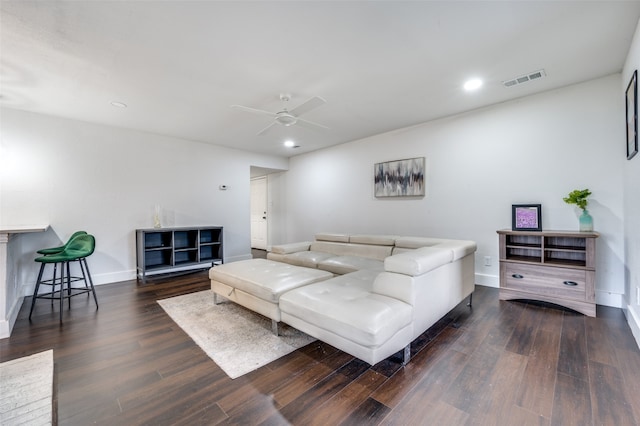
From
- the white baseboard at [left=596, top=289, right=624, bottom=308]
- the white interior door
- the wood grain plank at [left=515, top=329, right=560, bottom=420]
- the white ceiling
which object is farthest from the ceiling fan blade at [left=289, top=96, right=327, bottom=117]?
the white interior door

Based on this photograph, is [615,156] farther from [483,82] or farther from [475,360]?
[475,360]

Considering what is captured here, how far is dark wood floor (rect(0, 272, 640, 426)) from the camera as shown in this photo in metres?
1.46

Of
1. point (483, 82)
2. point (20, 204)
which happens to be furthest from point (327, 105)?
point (20, 204)

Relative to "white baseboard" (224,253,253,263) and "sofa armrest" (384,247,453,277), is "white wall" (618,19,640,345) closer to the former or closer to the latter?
"sofa armrest" (384,247,453,277)

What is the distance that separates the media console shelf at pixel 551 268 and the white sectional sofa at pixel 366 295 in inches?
24.2

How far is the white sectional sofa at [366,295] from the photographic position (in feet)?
5.68

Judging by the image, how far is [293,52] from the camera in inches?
94.6

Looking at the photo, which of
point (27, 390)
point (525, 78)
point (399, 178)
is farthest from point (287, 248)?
point (525, 78)

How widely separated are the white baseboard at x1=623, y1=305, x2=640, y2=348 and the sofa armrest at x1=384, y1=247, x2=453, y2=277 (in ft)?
5.33

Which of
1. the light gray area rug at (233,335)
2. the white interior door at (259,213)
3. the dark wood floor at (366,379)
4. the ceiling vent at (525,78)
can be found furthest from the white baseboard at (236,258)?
the ceiling vent at (525,78)

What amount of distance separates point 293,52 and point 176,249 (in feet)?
12.5

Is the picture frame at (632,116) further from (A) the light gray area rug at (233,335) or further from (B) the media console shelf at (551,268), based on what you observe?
(A) the light gray area rug at (233,335)

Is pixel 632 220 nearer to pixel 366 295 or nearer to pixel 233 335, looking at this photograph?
pixel 366 295

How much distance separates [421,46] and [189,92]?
102 inches
